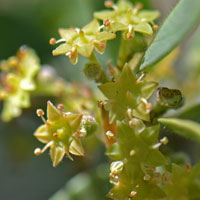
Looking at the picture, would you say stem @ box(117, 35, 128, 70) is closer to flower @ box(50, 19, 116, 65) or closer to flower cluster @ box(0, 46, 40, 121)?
flower @ box(50, 19, 116, 65)

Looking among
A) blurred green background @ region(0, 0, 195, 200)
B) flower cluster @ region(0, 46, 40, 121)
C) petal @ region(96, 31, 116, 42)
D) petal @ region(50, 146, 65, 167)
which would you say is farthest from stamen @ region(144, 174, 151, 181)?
blurred green background @ region(0, 0, 195, 200)

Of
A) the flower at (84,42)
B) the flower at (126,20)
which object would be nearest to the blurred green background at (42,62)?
the flower at (126,20)

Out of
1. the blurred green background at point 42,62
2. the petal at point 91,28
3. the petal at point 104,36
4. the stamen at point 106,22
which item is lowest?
the blurred green background at point 42,62

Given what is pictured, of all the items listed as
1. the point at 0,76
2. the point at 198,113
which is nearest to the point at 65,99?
the point at 0,76

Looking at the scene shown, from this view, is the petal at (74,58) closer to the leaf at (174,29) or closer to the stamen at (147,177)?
the leaf at (174,29)

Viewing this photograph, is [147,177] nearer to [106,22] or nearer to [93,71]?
[93,71]

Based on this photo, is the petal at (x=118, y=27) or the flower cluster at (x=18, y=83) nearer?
the petal at (x=118, y=27)

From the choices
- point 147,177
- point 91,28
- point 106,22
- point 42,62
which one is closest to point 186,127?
point 147,177

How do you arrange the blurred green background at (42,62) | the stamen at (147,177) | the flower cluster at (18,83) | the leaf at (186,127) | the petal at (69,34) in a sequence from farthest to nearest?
the blurred green background at (42,62), the flower cluster at (18,83), the petal at (69,34), the stamen at (147,177), the leaf at (186,127)
